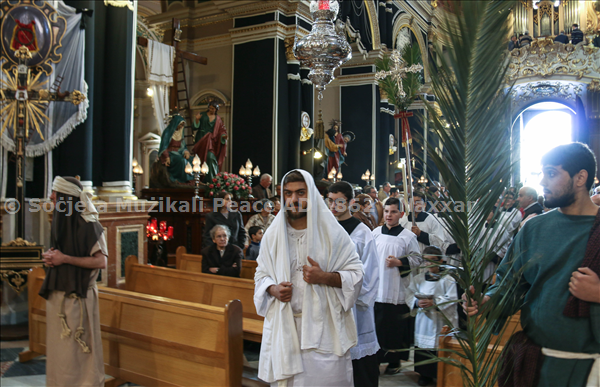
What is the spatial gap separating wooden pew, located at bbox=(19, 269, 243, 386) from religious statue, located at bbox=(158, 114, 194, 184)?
5698 mm

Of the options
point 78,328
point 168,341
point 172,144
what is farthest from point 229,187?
point 78,328

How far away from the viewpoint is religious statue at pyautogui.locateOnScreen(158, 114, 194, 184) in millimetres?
10039

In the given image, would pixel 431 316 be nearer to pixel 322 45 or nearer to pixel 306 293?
pixel 306 293

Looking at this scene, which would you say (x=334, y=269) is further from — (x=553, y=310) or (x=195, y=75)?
(x=195, y=75)

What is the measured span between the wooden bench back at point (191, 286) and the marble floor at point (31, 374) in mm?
743

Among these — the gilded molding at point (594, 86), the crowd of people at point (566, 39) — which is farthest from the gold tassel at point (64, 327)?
the gilded molding at point (594, 86)

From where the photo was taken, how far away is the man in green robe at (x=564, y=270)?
1898 mm

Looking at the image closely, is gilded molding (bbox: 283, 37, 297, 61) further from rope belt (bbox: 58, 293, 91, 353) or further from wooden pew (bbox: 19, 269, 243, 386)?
A: rope belt (bbox: 58, 293, 91, 353)

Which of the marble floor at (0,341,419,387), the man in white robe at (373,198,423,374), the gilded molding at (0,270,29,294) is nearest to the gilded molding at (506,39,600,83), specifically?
the man in white robe at (373,198,423,374)

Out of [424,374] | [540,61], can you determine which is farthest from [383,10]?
[424,374]

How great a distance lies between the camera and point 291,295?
8.77ft

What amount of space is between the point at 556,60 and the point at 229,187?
58.6 ft

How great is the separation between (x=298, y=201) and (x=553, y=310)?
4.61ft

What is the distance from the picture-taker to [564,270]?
6.39 ft
